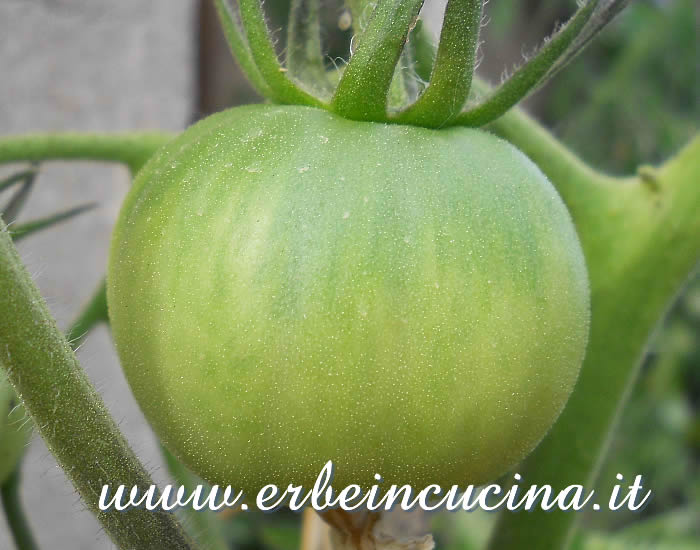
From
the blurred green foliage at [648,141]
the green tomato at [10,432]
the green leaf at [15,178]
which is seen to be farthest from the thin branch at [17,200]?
the blurred green foliage at [648,141]

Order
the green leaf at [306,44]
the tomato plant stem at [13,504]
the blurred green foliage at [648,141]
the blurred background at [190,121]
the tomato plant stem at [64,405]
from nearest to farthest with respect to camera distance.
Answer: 1. the tomato plant stem at [64,405]
2. the green leaf at [306,44]
3. the tomato plant stem at [13,504]
4. the blurred background at [190,121]
5. the blurred green foliage at [648,141]

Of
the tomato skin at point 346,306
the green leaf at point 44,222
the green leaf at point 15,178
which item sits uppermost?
the tomato skin at point 346,306

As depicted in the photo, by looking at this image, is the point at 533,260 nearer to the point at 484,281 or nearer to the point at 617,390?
the point at 484,281

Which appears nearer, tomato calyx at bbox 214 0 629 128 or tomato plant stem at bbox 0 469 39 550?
tomato calyx at bbox 214 0 629 128

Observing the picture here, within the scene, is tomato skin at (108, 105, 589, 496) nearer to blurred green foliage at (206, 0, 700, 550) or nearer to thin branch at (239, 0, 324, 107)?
thin branch at (239, 0, 324, 107)

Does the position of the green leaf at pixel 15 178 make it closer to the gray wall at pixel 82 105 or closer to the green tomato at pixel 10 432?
the green tomato at pixel 10 432

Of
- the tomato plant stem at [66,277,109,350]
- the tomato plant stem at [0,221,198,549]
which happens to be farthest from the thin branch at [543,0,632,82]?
the tomato plant stem at [66,277,109,350]
